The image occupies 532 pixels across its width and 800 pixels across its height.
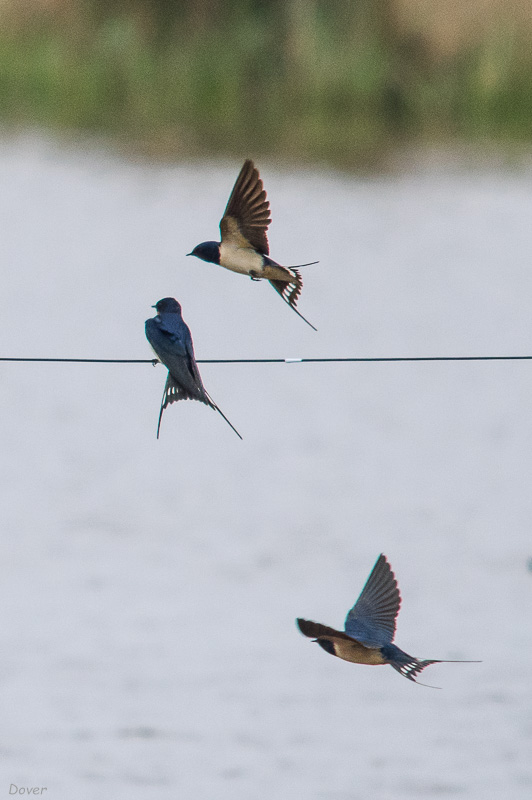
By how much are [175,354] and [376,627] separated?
2.33ft

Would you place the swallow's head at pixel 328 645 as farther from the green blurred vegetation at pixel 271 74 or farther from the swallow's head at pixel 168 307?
the green blurred vegetation at pixel 271 74

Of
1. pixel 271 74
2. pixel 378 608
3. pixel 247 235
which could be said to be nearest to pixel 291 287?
pixel 247 235

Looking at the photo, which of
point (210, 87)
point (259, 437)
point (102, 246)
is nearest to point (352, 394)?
point (259, 437)

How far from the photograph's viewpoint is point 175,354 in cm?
356

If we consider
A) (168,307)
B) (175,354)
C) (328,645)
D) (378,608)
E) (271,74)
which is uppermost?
(271,74)

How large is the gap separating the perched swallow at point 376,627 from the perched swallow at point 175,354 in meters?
0.44

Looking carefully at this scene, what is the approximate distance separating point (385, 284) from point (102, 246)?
2832mm

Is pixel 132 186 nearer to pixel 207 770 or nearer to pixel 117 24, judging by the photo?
pixel 117 24

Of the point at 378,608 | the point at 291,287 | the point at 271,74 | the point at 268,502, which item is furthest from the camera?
the point at 271,74

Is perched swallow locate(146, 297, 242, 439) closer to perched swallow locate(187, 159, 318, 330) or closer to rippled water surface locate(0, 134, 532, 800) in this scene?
perched swallow locate(187, 159, 318, 330)

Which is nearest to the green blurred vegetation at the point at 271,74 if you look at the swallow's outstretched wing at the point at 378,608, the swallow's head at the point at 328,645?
the swallow's outstretched wing at the point at 378,608

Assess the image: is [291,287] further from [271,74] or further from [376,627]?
[271,74]

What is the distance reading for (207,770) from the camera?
6.59 m

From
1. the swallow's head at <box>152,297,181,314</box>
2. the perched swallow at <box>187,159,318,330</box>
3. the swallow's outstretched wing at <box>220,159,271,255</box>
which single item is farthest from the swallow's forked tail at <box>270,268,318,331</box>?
the swallow's head at <box>152,297,181,314</box>
